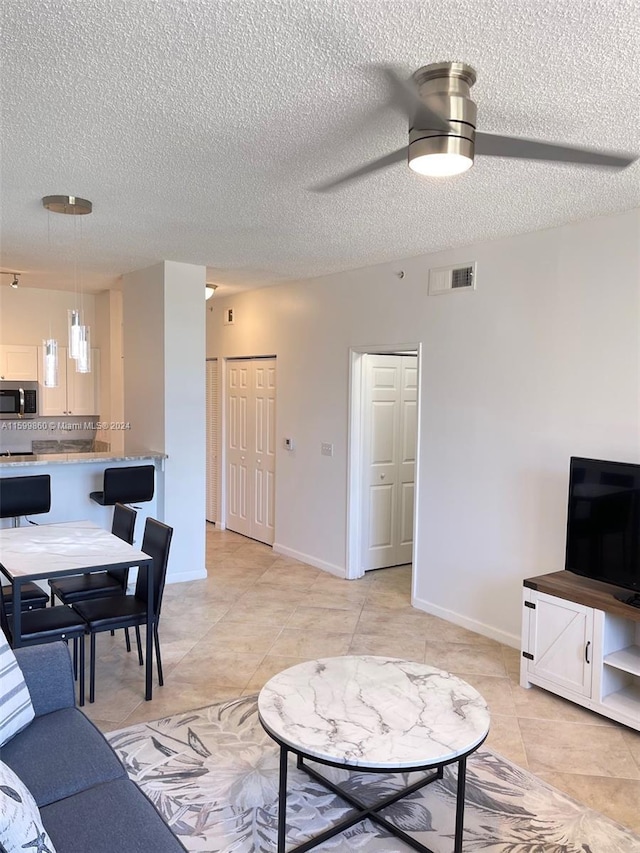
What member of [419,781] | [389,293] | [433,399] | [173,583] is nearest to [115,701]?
[419,781]

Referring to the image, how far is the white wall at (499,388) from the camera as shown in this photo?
3.58m

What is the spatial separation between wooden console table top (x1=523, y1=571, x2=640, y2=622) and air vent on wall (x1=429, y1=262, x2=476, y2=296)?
204cm

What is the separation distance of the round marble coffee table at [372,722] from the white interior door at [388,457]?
3079 millimetres

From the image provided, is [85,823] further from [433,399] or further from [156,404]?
[156,404]

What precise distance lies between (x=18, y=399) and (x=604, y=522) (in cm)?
569

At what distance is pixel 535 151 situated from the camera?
2.03m

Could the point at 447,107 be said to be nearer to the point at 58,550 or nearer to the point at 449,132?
the point at 449,132

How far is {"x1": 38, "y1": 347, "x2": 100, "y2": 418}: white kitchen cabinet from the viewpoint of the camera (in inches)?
265

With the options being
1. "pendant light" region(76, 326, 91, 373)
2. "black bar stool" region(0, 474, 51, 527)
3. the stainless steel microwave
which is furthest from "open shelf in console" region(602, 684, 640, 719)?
the stainless steel microwave

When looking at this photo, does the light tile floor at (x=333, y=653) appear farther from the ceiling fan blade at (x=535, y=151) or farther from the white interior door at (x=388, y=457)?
the ceiling fan blade at (x=535, y=151)

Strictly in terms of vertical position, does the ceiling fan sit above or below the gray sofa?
above

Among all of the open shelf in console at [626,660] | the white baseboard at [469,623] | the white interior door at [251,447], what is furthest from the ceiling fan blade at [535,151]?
the white interior door at [251,447]

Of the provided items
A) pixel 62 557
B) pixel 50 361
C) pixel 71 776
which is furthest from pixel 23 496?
pixel 71 776

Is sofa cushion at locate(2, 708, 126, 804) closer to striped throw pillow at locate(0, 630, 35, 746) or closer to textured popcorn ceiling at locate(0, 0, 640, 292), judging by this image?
striped throw pillow at locate(0, 630, 35, 746)
